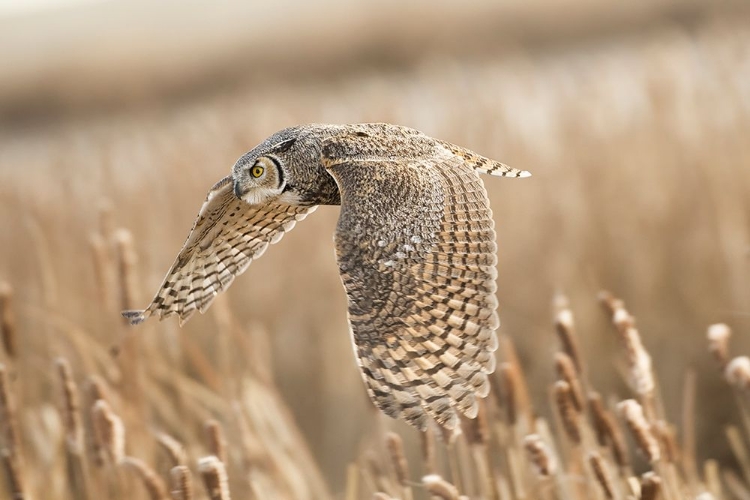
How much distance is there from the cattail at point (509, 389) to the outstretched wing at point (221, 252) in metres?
0.35

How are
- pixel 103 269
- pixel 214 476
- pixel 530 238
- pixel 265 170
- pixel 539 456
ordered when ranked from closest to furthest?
pixel 265 170 < pixel 214 476 < pixel 539 456 < pixel 103 269 < pixel 530 238

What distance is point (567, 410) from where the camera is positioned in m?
0.88

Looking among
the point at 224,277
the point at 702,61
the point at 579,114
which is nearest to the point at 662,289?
the point at 579,114

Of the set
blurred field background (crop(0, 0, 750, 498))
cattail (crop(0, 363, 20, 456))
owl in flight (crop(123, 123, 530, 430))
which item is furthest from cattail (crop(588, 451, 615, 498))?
blurred field background (crop(0, 0, 750, 498))

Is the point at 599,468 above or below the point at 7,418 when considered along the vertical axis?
below

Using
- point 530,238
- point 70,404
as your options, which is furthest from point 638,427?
point 530,238

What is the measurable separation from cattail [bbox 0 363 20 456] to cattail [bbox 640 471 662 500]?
577mm

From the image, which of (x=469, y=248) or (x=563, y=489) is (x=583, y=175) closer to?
(x=563, y=489)

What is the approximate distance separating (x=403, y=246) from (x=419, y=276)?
0.04 metres

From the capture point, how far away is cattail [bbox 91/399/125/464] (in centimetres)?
85

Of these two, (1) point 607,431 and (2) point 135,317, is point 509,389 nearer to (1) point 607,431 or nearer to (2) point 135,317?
(1) point 607,431

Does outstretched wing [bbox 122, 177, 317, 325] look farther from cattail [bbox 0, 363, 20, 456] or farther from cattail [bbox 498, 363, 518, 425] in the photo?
cattail [bbox 498, 363, 518, 425]

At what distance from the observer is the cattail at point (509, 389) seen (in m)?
0.97

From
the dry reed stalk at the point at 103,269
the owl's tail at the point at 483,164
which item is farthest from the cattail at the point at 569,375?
the dry reed stalk at the point at 103,269
